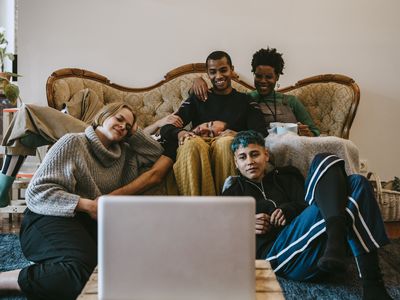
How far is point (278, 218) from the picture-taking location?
159 cm

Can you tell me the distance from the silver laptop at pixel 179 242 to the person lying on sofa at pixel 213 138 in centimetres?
102

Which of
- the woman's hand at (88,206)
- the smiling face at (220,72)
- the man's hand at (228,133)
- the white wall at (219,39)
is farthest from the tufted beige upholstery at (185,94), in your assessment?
the woman's hand at (88,206)

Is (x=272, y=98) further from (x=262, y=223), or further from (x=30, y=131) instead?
(x=30, y=131)

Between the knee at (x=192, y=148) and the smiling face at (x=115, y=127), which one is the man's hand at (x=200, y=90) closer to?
the knee at (x=192, y=148)

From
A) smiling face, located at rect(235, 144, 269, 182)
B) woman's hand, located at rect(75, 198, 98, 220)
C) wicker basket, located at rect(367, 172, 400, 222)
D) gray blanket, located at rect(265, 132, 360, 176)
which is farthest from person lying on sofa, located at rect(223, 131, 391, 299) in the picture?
wicker basket, located at rect(367, 172, 400, 222)

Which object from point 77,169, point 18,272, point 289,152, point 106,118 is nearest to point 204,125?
point 289,152

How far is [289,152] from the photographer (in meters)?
1.92

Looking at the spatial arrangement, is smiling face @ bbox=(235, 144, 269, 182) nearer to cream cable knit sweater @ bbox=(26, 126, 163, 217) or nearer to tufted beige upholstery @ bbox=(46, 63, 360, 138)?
cream cable knit sweater @ bbox=(26, 126, 163, 217)

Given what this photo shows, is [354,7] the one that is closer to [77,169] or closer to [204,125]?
[204,125]

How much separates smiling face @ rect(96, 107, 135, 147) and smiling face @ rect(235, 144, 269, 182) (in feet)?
1.47

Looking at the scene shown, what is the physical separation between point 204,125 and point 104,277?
4.71 feet

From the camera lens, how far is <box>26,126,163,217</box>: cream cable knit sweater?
149 cm

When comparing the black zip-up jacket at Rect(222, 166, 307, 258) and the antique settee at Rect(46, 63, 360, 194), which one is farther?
the antique settee at Rect(46, 63, 360, 194)

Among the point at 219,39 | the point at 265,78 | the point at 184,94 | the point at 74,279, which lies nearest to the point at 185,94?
the point at 184,94
